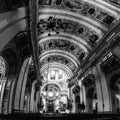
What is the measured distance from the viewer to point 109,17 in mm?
10562

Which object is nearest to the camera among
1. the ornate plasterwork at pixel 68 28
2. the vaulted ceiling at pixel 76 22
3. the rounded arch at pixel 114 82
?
the vaulted ceiling at pixel 76 22

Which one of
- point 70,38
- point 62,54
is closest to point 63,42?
point 70,38

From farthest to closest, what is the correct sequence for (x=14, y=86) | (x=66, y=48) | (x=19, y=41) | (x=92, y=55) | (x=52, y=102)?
(x=52, y=102)
(x=66, y=48)
(x=92, y=55)
(x=14, y=86)
(x=19, y=41)

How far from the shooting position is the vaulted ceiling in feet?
33.7

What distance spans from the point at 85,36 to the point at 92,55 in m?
2.03

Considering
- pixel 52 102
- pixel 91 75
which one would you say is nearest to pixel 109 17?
pixel 91 75

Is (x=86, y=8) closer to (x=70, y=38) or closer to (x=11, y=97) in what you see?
(x=70, y=38)

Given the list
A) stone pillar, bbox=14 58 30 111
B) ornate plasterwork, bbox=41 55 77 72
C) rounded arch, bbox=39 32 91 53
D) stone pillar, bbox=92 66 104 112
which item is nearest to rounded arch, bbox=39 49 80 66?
ornate plasterwork, bbox=41 55 77 72

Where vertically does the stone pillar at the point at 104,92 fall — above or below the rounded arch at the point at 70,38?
below

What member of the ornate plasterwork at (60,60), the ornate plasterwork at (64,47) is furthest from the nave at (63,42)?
the ornate plasterwork at (60,60)

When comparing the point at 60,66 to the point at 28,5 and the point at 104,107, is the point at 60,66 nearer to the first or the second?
the point at 104,107

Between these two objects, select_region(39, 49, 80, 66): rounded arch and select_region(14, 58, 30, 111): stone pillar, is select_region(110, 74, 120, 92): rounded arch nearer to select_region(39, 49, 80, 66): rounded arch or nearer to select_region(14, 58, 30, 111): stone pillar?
select_region(14, 58, 30, 111): stone pillar

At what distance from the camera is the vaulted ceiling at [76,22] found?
10266 millimetres

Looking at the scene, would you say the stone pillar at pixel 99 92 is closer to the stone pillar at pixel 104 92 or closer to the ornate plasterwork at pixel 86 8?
the stone pillar at pixel 104 92
